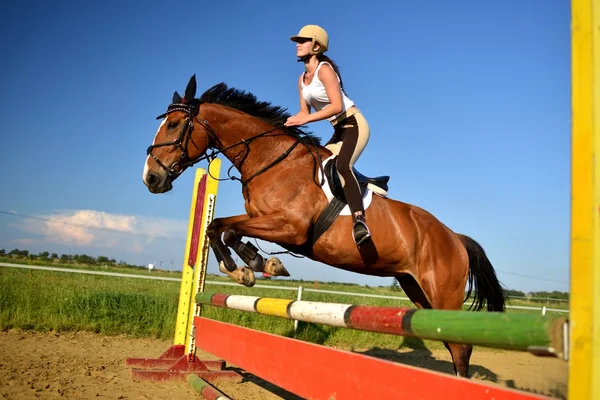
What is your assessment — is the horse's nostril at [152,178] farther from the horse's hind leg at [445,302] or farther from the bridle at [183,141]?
the horse's hind leg at [445,302]

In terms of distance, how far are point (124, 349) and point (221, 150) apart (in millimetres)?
3878

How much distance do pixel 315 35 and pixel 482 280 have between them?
8.93ft

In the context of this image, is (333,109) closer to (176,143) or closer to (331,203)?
(331,203)

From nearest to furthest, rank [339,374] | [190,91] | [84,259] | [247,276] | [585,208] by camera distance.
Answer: [585,208], [339,374], [247,276], [190,91], [84,259]

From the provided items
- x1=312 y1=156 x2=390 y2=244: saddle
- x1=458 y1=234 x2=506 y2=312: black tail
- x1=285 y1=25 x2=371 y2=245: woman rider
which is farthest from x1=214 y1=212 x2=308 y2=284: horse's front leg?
x1=458 y1=234 x2=506 y2=312: black tail

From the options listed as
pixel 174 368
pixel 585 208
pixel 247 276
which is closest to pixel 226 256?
pixel 247 276

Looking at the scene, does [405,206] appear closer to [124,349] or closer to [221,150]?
[221,150]

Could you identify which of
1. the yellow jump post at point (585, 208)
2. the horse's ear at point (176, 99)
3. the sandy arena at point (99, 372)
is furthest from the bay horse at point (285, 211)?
the yellow jump post at point (585, 208)

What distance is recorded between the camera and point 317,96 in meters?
4.04

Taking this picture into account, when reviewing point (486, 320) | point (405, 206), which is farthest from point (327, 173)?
point (486, 320)

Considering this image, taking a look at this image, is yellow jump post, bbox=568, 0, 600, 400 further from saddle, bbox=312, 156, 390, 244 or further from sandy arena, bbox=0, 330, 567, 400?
saddle, bbox=312, 156, 390, 244

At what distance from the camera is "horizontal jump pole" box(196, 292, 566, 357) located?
52.3 inches

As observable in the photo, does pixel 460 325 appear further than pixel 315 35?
No

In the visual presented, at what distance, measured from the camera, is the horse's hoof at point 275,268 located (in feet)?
11.7
